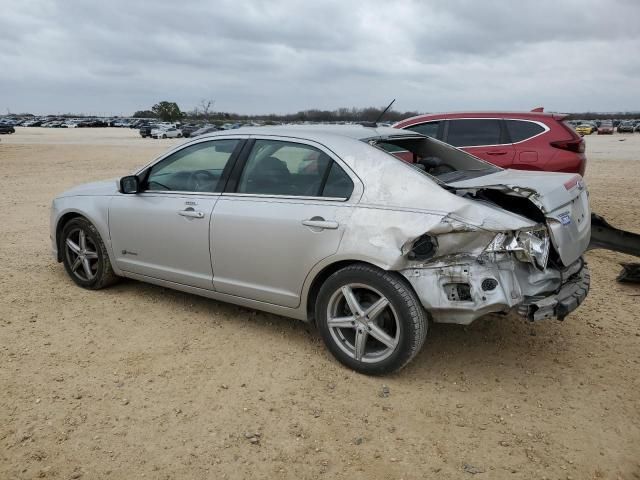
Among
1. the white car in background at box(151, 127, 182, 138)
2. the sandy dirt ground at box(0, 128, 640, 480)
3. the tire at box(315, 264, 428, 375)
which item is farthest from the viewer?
the white car in background at box(151, 127, 182, 138)

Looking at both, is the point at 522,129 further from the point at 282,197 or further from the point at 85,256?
the point at 85,256

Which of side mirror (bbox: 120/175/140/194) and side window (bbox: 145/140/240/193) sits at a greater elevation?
side window (bbox: 145/140/240/193)

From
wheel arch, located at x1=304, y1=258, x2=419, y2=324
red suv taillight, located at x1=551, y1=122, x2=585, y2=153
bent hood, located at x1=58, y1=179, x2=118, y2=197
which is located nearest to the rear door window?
wheel arch, located at x1=304, y1=258, x2=419, y2=324

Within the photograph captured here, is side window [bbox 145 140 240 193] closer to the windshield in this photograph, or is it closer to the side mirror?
the side mirror

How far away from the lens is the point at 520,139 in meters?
7.50

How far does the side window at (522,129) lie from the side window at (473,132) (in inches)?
6.8

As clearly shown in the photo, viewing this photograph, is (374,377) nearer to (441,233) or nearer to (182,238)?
(441,233)

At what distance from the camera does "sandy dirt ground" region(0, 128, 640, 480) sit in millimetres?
2787

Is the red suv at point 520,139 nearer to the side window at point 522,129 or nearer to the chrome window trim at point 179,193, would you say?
the side window at point 522,129

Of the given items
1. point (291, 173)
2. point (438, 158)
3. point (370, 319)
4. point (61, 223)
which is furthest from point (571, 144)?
point (61, 223)

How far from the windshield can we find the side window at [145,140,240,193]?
132 centimetres

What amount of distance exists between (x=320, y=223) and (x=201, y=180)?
1341mm

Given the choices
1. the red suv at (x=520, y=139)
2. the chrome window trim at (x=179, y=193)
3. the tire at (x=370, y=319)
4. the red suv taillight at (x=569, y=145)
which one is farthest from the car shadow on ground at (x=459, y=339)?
the red suv taillight at (x=569, y=145)

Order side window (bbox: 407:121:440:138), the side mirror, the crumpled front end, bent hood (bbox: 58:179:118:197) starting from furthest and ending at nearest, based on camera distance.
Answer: side window (bbox: 407:121:440:138) → bent hood (bbox: 58:179:118:197) → the side mirror → the crumpled front end
